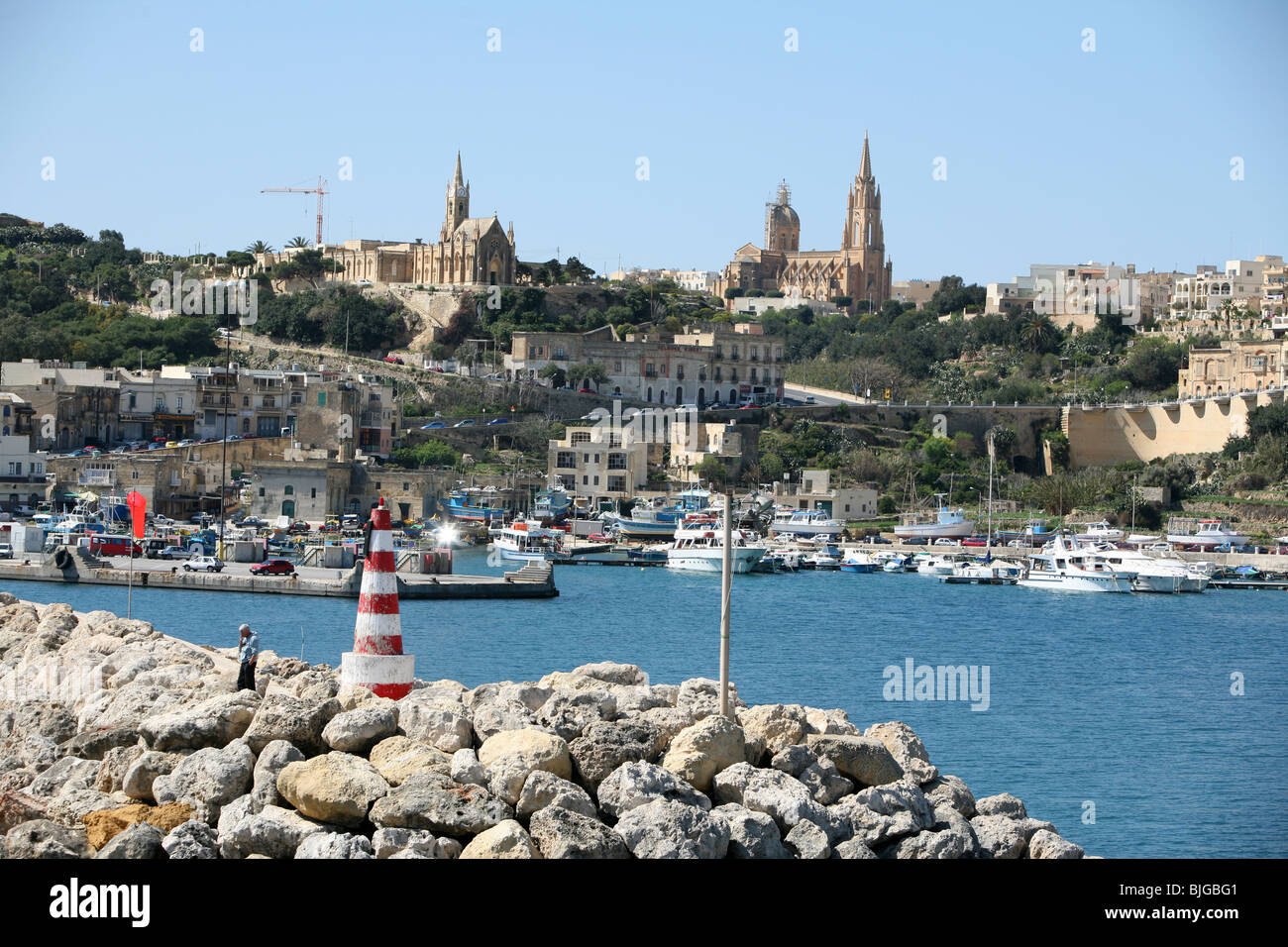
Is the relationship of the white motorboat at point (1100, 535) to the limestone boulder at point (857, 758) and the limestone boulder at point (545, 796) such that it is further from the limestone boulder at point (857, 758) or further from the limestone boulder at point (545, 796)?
the limestone boulder at point (545, 796)

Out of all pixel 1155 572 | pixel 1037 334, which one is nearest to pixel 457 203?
pixel 1037 334

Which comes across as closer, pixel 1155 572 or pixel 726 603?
pixel 726 603

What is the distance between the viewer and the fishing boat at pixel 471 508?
51.5 metres

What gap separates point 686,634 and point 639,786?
871 inches

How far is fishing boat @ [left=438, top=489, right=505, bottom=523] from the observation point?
5153cm

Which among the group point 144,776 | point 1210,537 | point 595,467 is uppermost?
point 144,776

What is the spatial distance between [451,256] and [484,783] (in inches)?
2709

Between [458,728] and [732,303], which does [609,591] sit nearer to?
[458,728]

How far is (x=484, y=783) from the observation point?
9164 mm

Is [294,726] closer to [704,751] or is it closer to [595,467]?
[704,751]

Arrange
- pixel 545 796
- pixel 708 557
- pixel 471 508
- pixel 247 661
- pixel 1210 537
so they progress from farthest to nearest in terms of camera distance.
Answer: pixel 1210 537 < pixel 471 508 < pixel 708 557 < pixel 247 661 < pixel 545 796

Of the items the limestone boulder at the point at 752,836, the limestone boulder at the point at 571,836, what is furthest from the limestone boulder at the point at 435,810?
the limestone boulder at the point at 752,836

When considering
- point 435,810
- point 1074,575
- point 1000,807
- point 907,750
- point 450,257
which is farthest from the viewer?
point 450,257
